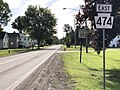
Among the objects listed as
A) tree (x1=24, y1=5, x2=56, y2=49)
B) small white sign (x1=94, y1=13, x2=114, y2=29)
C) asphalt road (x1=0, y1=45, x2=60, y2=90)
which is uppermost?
tree (x1=24, y1=5, x2=56, y2=49)

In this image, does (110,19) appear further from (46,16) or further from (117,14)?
(46,16)

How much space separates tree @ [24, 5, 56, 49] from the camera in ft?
381

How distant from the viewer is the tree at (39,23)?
11606 cm

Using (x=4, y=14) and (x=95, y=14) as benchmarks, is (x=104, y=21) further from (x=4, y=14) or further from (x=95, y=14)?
(x=4, y=14)

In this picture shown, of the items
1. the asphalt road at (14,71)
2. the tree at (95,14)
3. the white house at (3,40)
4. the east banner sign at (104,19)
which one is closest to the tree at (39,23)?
the white house at (3,40)

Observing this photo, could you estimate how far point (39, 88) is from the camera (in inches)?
581

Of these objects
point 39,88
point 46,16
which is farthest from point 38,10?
point 39,88

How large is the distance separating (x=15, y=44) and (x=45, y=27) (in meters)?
19.9

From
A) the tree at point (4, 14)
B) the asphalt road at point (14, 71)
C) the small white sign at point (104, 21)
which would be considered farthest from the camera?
the tree at point (4, 14)

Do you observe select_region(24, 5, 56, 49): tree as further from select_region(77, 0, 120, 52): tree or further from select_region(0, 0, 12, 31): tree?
select_region(77, 0, 120, 52): tree

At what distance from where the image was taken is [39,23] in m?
116

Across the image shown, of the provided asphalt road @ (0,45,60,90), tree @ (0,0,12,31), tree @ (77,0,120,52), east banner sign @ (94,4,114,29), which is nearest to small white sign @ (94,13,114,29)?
east banner sign @ (94,4,114,29)

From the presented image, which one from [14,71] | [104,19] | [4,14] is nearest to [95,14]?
[14,71]

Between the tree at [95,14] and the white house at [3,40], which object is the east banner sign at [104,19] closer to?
the tree at [95,14]
